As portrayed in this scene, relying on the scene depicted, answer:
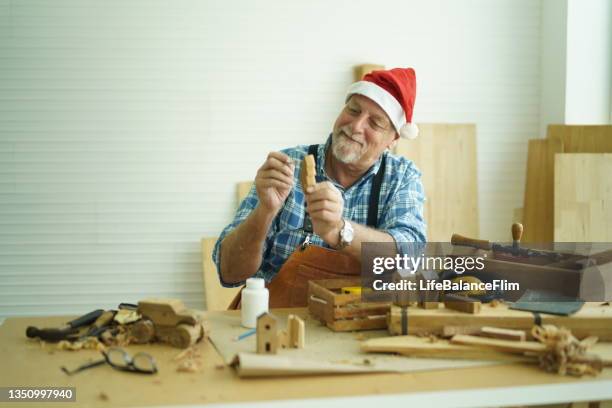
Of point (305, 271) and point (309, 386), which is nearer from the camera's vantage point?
point (309, 386)

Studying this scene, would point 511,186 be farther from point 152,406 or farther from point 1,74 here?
point 152,406

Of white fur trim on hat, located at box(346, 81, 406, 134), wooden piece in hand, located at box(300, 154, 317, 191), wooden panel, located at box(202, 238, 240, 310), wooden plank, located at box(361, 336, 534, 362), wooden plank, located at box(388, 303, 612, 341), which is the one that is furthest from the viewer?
wooden panel, located at box(202, 238, 240, 310)

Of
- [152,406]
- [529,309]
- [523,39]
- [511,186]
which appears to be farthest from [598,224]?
[152,406]

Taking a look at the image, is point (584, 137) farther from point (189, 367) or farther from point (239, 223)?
point (189, 367)

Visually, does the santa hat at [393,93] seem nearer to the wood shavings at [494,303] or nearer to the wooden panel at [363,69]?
the wood shavings at [494,303]

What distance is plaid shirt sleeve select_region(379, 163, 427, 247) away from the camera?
3.17 metres

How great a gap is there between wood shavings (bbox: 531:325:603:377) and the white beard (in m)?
1.53

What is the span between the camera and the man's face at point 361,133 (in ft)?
10.7

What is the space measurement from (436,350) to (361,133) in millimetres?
1494

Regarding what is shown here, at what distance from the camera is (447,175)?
5539 millimetres

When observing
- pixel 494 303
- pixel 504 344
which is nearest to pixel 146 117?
pixel 494 303

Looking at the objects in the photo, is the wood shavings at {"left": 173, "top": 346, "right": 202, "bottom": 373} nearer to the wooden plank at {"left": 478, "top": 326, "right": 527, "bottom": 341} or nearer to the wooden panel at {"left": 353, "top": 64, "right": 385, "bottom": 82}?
the wooden plank at {"left": 478, "top": 326, "right": 527, "bottom": 341}

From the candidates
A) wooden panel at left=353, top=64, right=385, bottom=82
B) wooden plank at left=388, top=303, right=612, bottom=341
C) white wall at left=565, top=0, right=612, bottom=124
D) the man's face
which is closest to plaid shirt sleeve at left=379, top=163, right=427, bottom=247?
the man's face

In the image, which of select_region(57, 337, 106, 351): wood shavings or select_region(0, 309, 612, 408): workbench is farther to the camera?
select_region(57, 337, 106, 351): wood shavings
